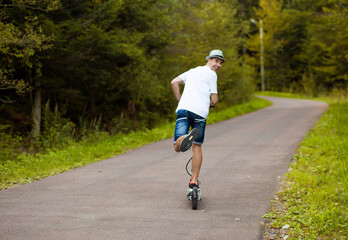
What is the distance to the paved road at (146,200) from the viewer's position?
468 centimetres

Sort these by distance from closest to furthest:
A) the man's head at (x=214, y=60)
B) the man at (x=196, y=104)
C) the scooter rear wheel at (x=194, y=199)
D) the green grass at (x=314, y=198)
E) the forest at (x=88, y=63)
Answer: the green grass at (x=314, y=198), the scooter rear wheel at (x=194, y=199), the man at (x=196, y=104), the man's head at (x=214, y=60), the forest at (x=88, y=63)

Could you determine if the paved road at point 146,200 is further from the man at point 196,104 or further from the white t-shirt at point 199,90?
the white t-shirt at point 199,90

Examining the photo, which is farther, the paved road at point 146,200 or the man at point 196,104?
the man at point 196,104

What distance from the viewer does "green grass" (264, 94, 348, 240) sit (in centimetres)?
467

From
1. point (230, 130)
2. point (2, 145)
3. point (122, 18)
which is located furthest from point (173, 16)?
point (2, 145)

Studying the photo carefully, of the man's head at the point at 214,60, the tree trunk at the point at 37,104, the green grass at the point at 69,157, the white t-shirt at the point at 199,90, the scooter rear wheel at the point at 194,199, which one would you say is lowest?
the green grass at the point at 69,157

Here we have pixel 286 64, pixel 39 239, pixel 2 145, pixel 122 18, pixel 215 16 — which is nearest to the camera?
pixel 39 239

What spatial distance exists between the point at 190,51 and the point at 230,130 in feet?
17.9

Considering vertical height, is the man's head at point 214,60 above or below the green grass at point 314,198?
Result: above

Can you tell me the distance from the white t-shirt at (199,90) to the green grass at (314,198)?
163 centimetres

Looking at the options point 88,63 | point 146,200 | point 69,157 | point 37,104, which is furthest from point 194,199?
point 37,104

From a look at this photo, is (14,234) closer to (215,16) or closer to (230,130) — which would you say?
(230,130)

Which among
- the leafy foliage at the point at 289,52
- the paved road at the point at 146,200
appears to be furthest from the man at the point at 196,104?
the leafy foliage at the point at 289,52

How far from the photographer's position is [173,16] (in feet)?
53.7
